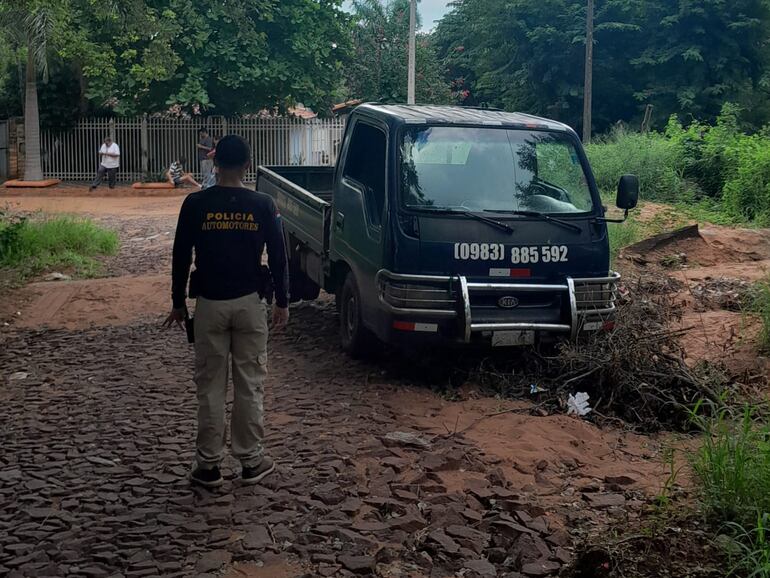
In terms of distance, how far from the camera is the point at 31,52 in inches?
1077

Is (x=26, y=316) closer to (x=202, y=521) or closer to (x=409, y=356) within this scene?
(x=409, y=356)

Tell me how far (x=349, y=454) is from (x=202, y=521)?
129cm

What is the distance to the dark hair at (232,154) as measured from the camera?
5352 millimetres

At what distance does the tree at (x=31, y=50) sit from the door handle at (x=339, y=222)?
56.2ft

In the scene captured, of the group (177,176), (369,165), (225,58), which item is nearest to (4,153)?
(177,176)

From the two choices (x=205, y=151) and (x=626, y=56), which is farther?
(x=626, y=56)

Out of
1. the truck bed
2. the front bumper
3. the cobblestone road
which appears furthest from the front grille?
the truck bed

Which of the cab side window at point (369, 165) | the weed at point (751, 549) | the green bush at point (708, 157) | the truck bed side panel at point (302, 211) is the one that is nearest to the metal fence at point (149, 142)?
the green bush at point (708, 157)

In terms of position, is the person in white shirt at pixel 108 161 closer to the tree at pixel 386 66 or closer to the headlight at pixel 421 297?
the tree at pixel 386 66

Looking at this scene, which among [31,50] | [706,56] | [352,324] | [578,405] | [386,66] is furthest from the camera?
[386,66]

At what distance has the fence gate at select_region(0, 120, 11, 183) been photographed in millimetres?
31812

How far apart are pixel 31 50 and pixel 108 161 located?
378 centimetres

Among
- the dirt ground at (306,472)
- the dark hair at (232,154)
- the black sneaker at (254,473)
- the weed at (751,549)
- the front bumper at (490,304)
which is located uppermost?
the dark hair at (232,154)

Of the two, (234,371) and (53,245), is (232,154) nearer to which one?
(234,371)
